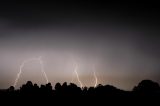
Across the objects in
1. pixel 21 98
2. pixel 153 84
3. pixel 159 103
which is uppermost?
pixel 153 84

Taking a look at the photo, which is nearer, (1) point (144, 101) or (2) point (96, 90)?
(1) point (144, 101)

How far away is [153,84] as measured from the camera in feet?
500

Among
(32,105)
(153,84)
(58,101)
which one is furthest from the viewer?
(153,84)

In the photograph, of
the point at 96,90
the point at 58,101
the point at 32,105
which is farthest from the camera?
the point at 96,90

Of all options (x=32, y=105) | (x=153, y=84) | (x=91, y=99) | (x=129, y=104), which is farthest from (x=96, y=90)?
(x=153, y=84)

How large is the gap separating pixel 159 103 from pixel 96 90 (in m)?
28.6

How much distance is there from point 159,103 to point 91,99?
15.5 metres

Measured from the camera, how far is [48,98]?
222ft

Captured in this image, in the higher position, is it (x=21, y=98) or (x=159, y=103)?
(x=21, y=98)

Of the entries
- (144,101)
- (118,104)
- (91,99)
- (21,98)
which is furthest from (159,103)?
(21,98)

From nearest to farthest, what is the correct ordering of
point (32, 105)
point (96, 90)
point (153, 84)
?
point (32, 105)
point (96, 90)
point (153, 84)

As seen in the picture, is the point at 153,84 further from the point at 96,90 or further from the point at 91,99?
the point at 91,99

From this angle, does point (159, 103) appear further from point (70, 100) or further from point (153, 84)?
point (153, 84)

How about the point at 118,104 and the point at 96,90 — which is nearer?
the point at 118,104
